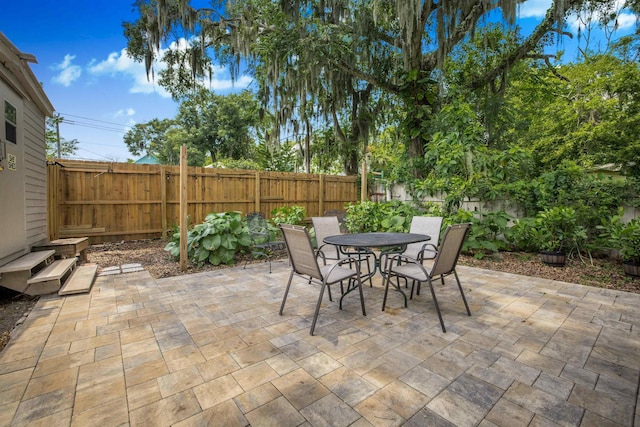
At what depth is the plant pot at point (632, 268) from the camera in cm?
356

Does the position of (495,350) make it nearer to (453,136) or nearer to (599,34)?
(453,136)

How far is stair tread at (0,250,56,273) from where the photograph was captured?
2872 mm

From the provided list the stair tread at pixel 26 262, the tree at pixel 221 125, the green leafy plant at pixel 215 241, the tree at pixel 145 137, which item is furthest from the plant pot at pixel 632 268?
the tree at pixel 145 137

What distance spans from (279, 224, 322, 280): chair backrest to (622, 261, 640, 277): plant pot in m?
4.05

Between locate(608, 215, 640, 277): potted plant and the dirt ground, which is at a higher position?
locate(608, 215, 640, 277): potted plant

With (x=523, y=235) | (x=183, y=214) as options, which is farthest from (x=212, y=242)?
(x=523, y=235)

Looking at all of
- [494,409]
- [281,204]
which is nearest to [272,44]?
[281,204]

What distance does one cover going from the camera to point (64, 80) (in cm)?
1627

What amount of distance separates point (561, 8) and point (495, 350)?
213 inches

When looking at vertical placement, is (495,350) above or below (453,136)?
below

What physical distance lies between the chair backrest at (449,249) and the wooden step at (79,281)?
3.60 metres

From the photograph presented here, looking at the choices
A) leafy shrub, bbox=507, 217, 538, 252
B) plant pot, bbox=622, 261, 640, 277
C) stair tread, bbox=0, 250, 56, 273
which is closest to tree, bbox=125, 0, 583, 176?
leafy shrub, bbox=507, 217, 538, 252

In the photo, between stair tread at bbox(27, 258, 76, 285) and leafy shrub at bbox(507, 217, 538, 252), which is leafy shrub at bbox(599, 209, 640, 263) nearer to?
leafy shrub at bbox(507, 217, 538, 252)

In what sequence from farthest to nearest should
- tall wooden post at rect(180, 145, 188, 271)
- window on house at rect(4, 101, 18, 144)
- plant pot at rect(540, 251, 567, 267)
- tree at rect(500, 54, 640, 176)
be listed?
tree at rect(500, 54, 640, 176) < plant pot at rect(540, 251, 567, 267) < tall wooden post at rect(180, 145, 188, 271) < window on house at rect(4, 101, 18, 144)
